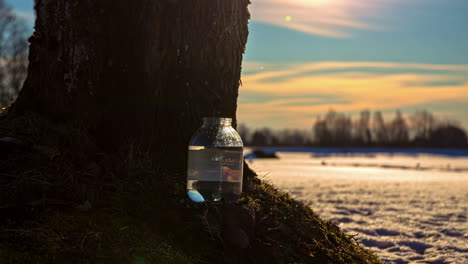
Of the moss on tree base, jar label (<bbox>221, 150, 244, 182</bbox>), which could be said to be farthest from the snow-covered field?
jar label (<bbox>221, 150, 244, 182</bbox>)

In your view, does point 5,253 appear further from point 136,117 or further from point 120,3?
point 120,3

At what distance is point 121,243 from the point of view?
2242mm

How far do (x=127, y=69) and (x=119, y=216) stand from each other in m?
1.17

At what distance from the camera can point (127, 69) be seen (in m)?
3.13

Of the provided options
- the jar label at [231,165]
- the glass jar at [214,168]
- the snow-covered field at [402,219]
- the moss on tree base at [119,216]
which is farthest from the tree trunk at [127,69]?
the snow-covered field at [402,219]

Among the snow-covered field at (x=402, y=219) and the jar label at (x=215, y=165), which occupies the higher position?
the jar label at (x=215, y=165)

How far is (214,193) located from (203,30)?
50.2 inches

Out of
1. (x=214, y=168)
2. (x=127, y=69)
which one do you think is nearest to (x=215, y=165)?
(x=214, y=168)

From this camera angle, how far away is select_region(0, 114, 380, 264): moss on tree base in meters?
2.18

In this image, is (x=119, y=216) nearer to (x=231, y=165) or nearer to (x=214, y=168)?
(x=214, y=168)

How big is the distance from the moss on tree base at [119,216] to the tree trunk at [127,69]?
184 millimetres

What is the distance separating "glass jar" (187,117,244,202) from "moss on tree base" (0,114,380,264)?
0.13 meters

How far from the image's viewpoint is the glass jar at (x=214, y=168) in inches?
110

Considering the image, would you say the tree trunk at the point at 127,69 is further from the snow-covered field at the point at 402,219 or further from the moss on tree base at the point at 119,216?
the snow-covered field at the point at 402,219
